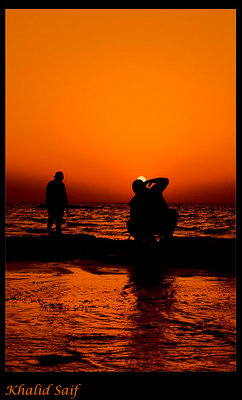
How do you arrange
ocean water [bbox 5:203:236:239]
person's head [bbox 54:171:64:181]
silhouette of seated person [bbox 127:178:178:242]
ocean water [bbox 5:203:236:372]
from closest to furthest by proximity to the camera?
ocean water [bbox 5:203:236:372], silhouette of seated person [bbox 127:178:178:242], person's head [bbox 54:171:64:181], ocean water [bbox 5:203:236:239]

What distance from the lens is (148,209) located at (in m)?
13.4

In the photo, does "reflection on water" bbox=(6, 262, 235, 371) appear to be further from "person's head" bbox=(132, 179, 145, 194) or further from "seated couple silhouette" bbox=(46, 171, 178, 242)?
"person's head" bbox=(132, 179, 145, 194)

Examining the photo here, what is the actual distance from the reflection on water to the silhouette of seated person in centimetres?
231

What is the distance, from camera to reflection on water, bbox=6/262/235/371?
5.72m

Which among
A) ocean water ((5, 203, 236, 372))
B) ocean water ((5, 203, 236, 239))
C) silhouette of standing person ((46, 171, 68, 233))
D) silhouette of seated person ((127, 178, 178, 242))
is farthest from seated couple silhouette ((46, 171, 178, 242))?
ocean water ((5, 203, 236, 239))

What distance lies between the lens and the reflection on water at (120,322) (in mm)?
5719

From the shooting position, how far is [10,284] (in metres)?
10.3

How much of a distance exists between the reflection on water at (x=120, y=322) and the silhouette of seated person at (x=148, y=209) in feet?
7.59

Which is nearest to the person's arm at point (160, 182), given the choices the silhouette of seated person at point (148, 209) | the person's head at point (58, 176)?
the silhouette of seated person at point (148, 209)

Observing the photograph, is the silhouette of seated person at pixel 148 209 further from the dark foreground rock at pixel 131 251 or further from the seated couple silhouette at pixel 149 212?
the dark foreground rock at pixel 131 251

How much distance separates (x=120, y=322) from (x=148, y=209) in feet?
20.9

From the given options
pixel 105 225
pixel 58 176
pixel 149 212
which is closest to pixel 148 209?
pixel 149 212

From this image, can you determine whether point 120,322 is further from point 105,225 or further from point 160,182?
point 105,225
